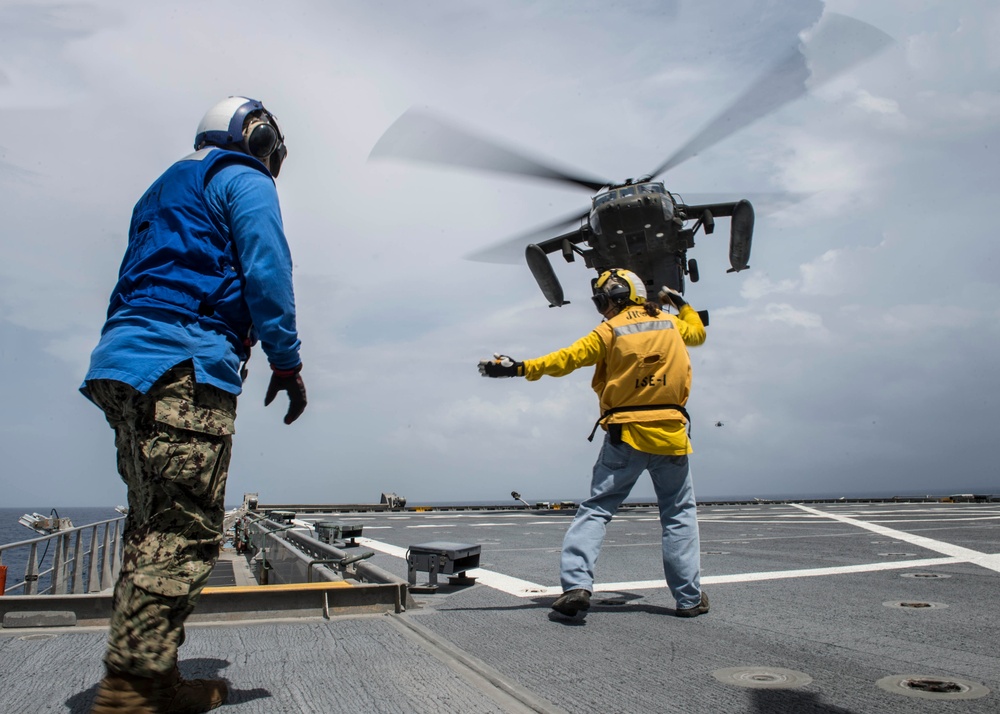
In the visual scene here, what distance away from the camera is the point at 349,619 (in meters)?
2.87

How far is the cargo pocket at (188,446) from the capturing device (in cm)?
171

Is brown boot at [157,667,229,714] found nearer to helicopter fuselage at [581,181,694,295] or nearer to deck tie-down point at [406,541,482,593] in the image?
deck tie-down point at [406,541,482,593]

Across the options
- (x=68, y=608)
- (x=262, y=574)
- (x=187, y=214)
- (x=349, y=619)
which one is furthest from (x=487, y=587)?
(x=262, y=574)

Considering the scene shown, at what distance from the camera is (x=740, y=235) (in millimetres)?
15219

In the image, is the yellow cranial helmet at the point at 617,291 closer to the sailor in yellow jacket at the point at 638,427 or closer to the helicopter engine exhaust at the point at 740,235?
the sailor in yellow jacket at the point at 638,427

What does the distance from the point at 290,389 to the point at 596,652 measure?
1.46m

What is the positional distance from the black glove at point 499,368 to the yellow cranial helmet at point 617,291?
70cm

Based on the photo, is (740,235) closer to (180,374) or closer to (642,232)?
(642,232)

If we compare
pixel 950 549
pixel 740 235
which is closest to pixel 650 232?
pixel 740 235

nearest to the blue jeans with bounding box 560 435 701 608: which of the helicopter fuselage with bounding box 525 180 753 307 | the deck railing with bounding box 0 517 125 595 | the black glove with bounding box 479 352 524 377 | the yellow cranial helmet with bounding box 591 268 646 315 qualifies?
the black glove with bounding box 479 352 524 377

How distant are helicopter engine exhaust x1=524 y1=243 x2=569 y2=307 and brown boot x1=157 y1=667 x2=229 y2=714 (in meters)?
15.0

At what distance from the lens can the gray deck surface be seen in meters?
1.82

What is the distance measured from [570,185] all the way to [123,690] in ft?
51.7

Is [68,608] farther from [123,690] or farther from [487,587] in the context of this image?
[487,587]
